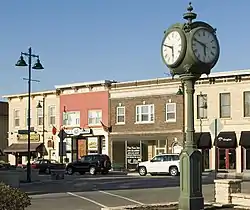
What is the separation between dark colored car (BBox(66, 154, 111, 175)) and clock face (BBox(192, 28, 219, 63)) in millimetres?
34812

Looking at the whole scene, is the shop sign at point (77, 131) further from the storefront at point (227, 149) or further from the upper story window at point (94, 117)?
the storefront at point (227, 149)

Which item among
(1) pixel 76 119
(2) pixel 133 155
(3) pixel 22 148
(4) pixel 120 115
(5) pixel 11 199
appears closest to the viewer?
(5) pixel 11 199

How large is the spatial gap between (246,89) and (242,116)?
2.10 meters

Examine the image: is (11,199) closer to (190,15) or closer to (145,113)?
(190,15)

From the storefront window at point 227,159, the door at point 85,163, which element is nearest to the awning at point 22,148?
the door at point 85,163

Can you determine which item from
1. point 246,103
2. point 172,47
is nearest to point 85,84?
point 246,103

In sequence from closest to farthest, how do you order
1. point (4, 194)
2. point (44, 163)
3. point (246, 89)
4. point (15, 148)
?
point (4, 194) < point (246, 89) < point (44, 163) < point (15, 148)

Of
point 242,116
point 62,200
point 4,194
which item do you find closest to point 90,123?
point 242,116

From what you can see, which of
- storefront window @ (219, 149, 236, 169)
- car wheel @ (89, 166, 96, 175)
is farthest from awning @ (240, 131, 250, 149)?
car wheel @ (89, 166, 96, 175)

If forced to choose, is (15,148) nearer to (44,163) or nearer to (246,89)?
(44,163)

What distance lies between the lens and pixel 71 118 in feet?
191

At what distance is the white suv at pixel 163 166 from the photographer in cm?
4253

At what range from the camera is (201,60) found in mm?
13375

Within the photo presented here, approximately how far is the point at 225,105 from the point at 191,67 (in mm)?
34366
